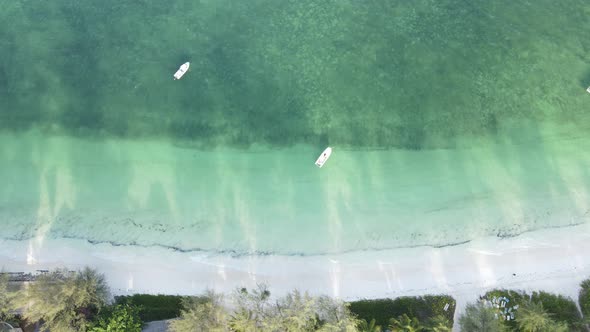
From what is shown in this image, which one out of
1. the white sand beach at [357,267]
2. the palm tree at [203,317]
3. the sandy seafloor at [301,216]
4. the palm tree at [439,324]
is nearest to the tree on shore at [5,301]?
the white sand beach at [357,267]

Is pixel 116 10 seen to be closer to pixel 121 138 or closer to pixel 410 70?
pixel 121 138

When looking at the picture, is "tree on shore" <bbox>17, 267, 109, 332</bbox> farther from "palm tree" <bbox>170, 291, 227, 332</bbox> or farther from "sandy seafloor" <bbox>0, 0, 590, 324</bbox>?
"palm tree" <bbox>170, 291, 227, 332</bbox>

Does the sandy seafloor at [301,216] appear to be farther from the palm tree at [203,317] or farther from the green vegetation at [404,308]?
the palm tree at [203,317]

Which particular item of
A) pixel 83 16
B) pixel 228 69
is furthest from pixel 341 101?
pixel 83 16

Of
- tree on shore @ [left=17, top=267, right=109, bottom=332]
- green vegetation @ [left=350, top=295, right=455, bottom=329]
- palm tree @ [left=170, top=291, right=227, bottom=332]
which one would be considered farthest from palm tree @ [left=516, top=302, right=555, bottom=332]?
tree on shore @ [left=17, top=267, right=109, bottom=332]

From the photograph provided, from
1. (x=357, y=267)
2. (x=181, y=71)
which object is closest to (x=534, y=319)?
(x=357, y=267)

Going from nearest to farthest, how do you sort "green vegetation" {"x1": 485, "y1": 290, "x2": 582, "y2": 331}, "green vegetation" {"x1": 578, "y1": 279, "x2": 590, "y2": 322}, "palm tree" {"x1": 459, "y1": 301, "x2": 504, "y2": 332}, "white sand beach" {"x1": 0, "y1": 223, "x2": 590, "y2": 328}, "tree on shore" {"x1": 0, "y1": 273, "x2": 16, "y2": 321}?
"palm tree" {"x1": 459, "y1": 301, "x2": 504, "y2": 332}, "tree on shore" {"x1": 0, "y1": 273, "x2": 16, "y2": 321}, "green vegetation" {"x1": 485, "y1": 290, "x2": 582, "y2": 331}, "green vegetation" {"x1": 578, "y1": 279, "x2": 590, "y2": 322}, "white sand beach" {"x1": 0, "y1": 223, "x2": 590, "y2": 328}
